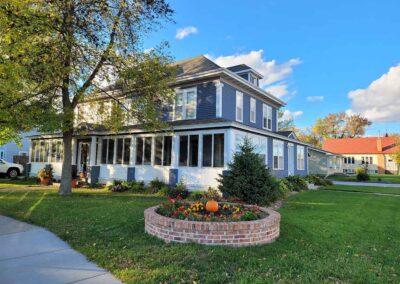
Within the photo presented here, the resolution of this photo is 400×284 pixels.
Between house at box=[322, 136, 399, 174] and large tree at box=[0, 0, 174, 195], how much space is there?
141ft

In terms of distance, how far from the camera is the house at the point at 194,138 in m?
13.9

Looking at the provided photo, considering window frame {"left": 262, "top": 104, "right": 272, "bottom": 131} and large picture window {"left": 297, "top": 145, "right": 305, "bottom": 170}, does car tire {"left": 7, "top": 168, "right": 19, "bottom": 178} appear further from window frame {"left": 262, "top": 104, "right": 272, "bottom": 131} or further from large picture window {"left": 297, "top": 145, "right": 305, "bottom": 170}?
large picture window {"left": 297, "top": 145, "right": 305, "bottom": 170}

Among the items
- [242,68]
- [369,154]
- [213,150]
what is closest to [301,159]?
[242,68]

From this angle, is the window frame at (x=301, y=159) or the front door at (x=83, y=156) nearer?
the front door at (x=83, y=156)

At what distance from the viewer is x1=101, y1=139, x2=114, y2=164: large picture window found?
17859 mm

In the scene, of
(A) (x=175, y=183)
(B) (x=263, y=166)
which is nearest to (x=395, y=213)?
(B) (x=263, y=166)

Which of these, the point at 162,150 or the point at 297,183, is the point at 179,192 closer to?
the point at 162,150

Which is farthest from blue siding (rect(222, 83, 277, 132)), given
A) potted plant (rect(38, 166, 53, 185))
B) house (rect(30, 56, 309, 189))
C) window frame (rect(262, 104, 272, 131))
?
potted plant (rect(38, 166, 53, 185))

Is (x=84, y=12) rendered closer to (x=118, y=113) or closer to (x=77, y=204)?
(x=118, y=113)

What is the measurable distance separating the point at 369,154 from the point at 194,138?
4537cm

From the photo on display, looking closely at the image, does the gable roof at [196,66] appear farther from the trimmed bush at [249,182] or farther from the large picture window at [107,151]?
the trimmed bush at [249,182]

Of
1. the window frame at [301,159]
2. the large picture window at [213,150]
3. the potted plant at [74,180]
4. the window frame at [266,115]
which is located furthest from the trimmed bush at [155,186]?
the window frame at [301,159]

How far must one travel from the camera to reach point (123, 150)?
683 inches

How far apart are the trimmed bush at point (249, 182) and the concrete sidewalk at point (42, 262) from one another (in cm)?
622
